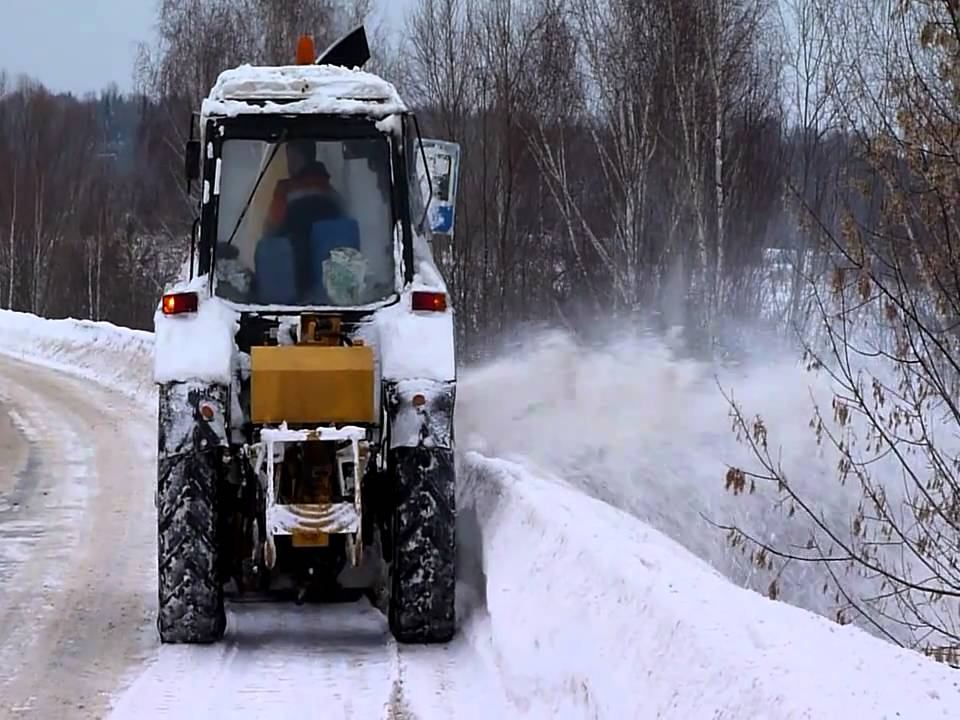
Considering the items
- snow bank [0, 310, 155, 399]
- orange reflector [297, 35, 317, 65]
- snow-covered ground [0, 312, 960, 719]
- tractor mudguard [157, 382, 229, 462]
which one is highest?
orange reflector [297, 35, 317, 65]

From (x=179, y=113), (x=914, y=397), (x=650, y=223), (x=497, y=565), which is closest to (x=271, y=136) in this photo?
(x=497, y=565)

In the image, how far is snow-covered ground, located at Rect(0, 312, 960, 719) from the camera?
415 centimetres

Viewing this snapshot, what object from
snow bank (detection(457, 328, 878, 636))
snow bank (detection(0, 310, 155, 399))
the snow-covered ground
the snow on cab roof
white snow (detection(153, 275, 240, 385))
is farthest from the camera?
snow bank (detection(0, 310, 155, 399))

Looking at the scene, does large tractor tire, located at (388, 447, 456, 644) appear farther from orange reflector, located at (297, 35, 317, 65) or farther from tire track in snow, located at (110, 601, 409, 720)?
orange reflector, located at (297, 35, 317, 65)

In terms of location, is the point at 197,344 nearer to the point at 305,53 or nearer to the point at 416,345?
the point at 416,345

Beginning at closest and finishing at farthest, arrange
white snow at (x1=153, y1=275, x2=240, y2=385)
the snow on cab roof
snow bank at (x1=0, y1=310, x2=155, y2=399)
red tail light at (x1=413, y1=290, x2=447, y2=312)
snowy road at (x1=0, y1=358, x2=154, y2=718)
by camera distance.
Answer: snowy road at (x1=0, y1=358, x2=154, y2=718) < white snow at (x1=153, y1=275, x2=240, y2=385) < red tail light at (x1=413, y1=290, x2=447, y2=312) < the snow on cab roof < snow bank at (x1=0, y1=310, x2=155, y2=399)

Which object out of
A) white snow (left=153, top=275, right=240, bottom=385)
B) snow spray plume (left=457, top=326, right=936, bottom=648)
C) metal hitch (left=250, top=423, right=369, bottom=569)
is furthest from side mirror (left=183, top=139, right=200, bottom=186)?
snow spray plume (left=457, top=326, right=936, bottom=648)

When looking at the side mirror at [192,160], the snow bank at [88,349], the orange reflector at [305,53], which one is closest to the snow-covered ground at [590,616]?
the side mirror at [192,160]

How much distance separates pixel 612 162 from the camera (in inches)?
1095

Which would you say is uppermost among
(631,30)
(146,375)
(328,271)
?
(631,30)

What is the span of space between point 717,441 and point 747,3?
55.4ft

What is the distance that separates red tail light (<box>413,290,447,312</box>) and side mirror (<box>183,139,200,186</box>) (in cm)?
154

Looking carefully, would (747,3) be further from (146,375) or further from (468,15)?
(146,375)

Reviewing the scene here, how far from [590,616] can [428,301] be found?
2.37 meters
